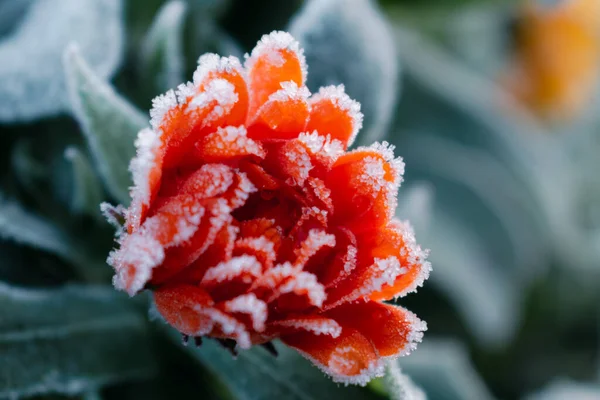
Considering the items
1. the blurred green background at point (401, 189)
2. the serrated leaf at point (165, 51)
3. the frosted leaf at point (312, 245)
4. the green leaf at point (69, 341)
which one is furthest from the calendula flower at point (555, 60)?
the frosted leaf at point (312, 245)

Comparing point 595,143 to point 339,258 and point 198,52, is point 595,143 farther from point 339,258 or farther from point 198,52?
point 339,258

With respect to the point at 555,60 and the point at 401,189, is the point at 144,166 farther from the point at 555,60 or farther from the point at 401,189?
the point at 555,60

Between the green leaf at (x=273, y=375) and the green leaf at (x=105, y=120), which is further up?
the green leaf at (x=105, y=120)

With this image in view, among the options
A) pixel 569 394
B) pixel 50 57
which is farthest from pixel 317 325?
pixel 569 394

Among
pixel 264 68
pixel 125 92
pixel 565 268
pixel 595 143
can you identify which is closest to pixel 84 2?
pixel 125 92

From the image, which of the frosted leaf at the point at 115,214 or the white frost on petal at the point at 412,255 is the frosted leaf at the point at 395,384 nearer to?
the white frost on petal at the point at 412,255

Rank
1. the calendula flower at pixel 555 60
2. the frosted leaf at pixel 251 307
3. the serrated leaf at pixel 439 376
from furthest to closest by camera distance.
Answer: the calendula flower at pixel 555 60, the serrated leaf at pixel 439 376, the frosted leaf at pixel 251 307
